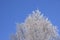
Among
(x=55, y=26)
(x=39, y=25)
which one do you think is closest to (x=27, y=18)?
(x=39, y=25)

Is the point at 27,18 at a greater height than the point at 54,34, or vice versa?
the point at 27,18

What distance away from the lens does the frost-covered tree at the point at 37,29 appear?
780 cm

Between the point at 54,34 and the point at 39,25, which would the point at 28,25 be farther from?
the point at 54,34

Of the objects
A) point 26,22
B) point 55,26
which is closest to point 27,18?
point 26,22

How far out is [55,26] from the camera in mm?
8172

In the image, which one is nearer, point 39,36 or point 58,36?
point 39,36

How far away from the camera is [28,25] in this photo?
7949 millimetres

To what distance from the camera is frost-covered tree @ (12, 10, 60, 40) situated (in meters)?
7.80

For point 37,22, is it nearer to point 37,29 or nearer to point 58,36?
point 37,29

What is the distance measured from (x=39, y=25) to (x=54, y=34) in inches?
29.6

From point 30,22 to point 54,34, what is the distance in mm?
1130

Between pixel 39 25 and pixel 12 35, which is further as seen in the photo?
pixel 12 35

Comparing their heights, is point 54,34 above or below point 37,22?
below

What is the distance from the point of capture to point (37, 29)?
7812 mm
